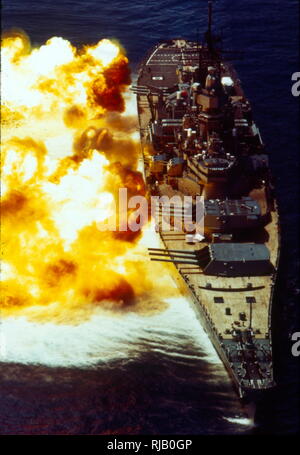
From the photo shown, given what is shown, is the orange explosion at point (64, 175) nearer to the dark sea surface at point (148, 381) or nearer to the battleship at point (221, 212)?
the battleship at point (221, 212)

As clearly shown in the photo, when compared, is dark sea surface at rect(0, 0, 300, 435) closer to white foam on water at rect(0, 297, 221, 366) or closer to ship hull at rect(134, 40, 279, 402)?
white foam on water at rect(0, 297, 221, 366)

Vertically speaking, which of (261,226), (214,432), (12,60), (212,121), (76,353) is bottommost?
(214,432)

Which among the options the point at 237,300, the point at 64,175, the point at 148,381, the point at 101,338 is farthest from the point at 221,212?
the point at 64,175

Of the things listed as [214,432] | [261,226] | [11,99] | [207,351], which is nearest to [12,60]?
[11,99]

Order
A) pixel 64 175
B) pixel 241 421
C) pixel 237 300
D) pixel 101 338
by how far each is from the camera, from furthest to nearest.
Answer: pixel 64 175
pixel 237 300
pixel 101 338
pixel 241 421

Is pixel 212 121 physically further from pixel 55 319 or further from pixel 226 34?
pixel 226 34

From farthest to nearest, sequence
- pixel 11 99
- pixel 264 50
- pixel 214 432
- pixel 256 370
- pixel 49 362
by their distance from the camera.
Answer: pixel 264 50 → pixel 11 99 → pixel 49 362 → pixel 256 370 → pixel 214 432

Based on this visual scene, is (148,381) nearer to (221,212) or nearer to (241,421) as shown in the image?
(241,421)
